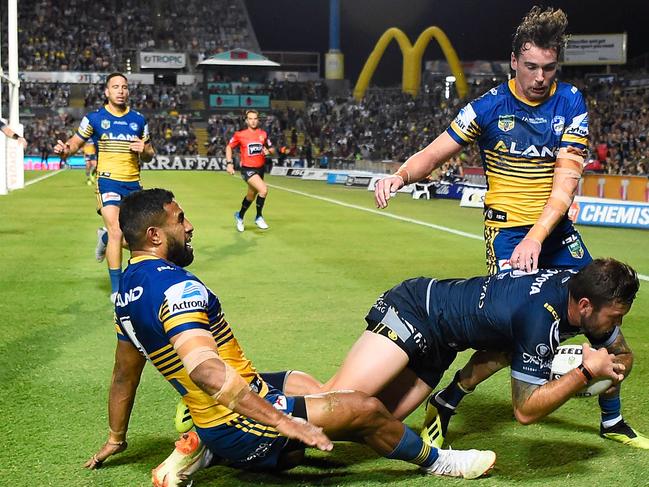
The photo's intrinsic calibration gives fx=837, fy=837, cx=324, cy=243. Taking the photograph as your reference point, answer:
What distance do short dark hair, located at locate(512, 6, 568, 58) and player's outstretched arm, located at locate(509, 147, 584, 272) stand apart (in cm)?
66

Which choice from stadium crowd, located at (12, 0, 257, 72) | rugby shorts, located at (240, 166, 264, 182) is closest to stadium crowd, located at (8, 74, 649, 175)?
stadium crowd, located at (12, 0, 257, 72)

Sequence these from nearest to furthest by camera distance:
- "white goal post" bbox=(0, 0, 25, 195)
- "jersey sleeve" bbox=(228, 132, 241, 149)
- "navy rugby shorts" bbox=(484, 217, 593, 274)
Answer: "navy rugby shorts" bbox=(484, 217, 593, 274) → "jersey sleeve" bbox=(228, 132, 241, 149) → "white goal post" bbox=(0, 0, 25, 195)

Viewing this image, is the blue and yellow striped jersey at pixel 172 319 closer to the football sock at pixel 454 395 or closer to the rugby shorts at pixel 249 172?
the football sock at pixel 454 395

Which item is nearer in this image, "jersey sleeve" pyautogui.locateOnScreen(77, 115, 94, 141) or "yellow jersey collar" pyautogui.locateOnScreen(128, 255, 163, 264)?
"yellow jersey collar" pyautogui.locateOnScreen(128, 255, 163, 264)

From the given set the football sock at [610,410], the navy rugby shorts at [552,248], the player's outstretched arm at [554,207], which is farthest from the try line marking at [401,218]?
the player's outstretched arm at [554,207]

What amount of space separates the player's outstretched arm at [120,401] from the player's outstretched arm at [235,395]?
1.06 m

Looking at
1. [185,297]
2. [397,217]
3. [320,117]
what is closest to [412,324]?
[185,297]

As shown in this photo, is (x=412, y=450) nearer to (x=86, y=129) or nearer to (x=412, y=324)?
(x=412, y=324)

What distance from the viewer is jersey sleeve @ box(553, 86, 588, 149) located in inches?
208

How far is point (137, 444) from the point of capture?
510 centimetres

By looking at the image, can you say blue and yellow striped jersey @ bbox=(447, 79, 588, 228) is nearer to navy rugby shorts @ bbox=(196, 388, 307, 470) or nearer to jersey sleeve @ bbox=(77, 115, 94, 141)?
navy rugby shorts @ bbox=(196, 388, 307, 470)

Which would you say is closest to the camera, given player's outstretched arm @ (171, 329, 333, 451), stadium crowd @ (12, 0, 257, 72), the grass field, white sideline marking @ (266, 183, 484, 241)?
player's outstretched arm @ (171, 329, 333, 451)

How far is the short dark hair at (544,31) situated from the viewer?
5094mm

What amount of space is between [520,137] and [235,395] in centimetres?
273
